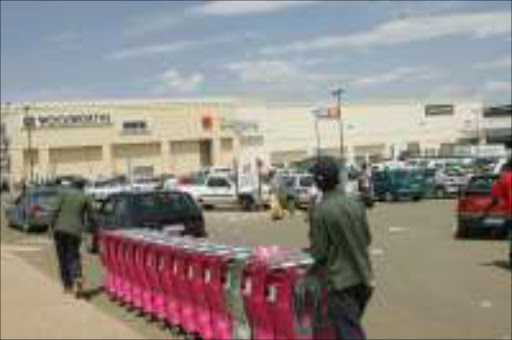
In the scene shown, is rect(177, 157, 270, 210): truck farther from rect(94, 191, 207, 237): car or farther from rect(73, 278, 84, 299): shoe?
rect(73, 278, 84, 299): shoe

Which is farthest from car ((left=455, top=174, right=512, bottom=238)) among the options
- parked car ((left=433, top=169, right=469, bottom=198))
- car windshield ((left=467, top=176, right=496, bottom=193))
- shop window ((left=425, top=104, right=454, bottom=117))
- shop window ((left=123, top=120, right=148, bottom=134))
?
shop window ((left=425, top=104, right=454, bottom=117))

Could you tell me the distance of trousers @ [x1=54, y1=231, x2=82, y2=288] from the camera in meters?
18.3

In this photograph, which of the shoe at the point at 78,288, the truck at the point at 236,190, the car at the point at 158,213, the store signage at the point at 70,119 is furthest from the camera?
the store signage at the point at 70,119

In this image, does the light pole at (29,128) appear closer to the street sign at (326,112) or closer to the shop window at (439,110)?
the street sign at (326,112)

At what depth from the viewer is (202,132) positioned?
132 m

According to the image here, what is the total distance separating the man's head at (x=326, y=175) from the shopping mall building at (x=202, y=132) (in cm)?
10934

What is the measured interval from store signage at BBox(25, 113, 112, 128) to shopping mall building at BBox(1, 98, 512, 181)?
0.10 metres

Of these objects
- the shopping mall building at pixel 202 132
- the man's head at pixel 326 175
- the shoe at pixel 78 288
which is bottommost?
the shoe at pixel 78 288

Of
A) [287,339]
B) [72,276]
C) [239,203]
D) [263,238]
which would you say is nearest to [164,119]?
[239,203]

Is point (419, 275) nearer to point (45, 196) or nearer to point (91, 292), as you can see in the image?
point (91, 292)

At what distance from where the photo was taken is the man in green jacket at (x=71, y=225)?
18.2 m

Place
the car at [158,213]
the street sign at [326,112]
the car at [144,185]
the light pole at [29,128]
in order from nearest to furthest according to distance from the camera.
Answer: the car at [158,213] < the car at [144,185] < the light pole at [29,128] < the street sign at [326,112]

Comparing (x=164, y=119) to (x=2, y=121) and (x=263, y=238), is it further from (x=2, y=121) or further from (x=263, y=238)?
(x=263, y=238)

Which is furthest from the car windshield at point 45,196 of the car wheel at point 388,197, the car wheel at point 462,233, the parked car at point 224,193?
the car wheel at point 462,233
